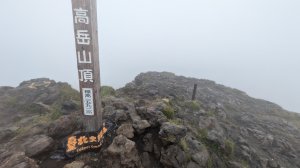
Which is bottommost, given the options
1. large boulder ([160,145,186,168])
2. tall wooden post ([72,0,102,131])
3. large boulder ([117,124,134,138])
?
large boulder ([160,145,186,168])

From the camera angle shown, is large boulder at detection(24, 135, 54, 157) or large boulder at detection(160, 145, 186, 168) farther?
large boulder at detection(160, 145, 186, 168)

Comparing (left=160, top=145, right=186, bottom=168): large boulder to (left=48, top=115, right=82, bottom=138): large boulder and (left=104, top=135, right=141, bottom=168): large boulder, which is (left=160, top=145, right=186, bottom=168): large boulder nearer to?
(left=104, top=135, right=141, bottom=168): large boulder

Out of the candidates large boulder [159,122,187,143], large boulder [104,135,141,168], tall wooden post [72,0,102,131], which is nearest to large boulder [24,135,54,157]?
tall wooden post [72,0,102,131]

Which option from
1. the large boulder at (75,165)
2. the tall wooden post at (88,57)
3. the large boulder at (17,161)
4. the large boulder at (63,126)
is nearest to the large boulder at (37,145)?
the large boulder at (17,161)

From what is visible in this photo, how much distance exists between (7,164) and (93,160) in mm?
2395

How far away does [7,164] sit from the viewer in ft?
17.0

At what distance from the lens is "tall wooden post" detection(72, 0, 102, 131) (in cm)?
534

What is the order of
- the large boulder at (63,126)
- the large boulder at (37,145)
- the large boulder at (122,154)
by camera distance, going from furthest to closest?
1. the large boulder at (63,126)
2. the large boulder at (37,145)
3. the large boulder at (122,154)

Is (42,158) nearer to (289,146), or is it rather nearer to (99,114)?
(99,114)

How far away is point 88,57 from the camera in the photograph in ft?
18.5

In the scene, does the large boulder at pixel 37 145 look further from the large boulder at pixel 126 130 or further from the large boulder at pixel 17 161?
the large boulder at pixel 126 130

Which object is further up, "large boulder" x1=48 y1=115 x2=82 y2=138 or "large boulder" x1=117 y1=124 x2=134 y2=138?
"large boulder" x1=117 y1=124 x2=134 y2=138

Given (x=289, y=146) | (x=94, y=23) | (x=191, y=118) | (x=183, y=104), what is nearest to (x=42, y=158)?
(x=94, y=23)

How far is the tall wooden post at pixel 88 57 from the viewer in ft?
17.5
